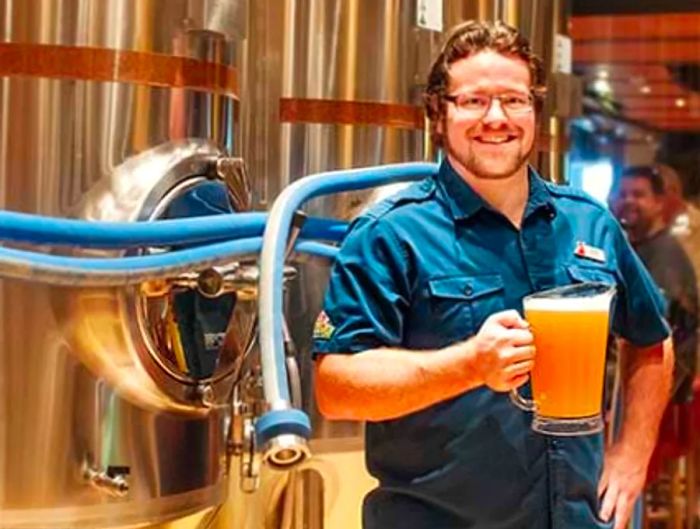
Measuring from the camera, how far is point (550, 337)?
132 centimetres

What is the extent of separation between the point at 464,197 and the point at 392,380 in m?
0.27

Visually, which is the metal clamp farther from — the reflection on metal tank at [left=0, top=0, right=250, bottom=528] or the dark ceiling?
the dark ceiling

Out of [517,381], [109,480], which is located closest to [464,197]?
[517,381]

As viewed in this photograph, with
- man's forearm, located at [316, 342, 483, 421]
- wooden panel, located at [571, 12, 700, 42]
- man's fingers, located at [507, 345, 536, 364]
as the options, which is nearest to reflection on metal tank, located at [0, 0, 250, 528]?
man's forearm, located at [316, 342, 483, 421]

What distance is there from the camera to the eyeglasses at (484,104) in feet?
4.74

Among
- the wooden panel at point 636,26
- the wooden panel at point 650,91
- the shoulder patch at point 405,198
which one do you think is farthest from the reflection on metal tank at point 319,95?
the wooden panel at point 650,91

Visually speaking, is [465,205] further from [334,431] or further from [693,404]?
[693,404]

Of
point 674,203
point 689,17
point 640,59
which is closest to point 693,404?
point 674,203

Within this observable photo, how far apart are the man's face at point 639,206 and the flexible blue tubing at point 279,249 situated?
178 centimetres

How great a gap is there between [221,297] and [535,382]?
496 millimetres

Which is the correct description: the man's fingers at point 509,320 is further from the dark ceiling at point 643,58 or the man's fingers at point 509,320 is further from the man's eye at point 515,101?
the dark ceiling at point 643,58

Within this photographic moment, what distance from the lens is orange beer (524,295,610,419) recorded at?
4.33 ft

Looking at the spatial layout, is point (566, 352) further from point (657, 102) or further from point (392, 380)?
point (657, 102)

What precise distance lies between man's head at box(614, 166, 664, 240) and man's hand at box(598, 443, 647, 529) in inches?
71.5
